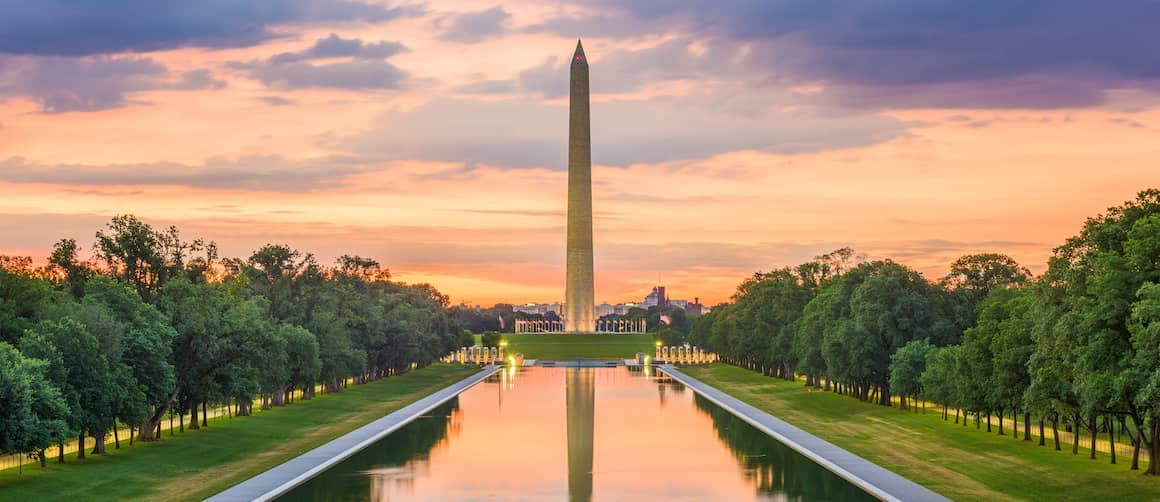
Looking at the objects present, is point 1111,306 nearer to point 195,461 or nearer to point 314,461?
point 314,461

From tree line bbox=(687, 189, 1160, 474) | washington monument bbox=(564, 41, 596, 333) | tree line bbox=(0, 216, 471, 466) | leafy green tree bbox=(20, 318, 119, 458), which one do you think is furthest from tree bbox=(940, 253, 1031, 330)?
washington monument bbox=(564, 41, 596, 333)

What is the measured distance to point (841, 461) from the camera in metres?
38.9

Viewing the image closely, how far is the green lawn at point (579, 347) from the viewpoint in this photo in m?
137

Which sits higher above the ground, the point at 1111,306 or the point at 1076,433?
the point at 1111,306

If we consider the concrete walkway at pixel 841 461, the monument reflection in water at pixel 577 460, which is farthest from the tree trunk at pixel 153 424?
the concrete walkway at pixel 841 461

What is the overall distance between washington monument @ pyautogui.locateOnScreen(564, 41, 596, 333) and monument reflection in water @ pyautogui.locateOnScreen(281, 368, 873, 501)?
71.1 meters

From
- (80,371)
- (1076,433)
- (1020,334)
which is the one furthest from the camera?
(1020,334)

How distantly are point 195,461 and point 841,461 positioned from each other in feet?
66.3

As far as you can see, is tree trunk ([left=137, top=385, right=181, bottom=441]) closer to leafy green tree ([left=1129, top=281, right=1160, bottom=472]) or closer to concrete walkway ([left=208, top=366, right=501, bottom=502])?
concrete walkway ([left=208, top=366, right=501, bottom=502])

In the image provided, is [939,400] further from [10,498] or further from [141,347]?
[10,498]

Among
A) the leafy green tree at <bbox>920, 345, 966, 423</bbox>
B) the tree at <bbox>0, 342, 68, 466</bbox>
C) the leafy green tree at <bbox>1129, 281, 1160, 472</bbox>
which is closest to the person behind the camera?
the leafy green tree at <bbox>1129, 281, 1160, 472</bbox>

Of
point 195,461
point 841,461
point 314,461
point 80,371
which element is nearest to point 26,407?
point 80,371

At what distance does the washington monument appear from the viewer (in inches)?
5285

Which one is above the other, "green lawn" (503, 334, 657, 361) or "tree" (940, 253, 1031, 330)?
"tree" (940, 253, 1031, 330)
